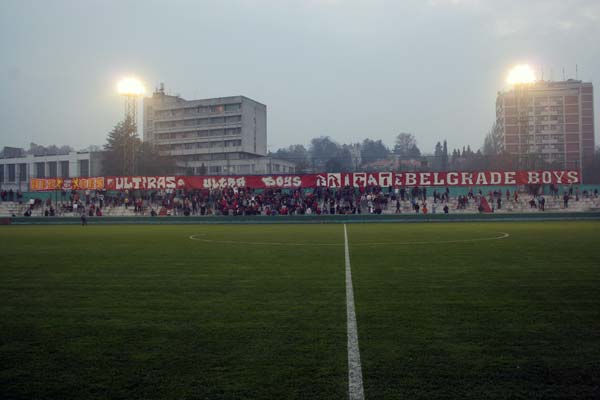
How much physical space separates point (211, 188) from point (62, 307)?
40460 mm

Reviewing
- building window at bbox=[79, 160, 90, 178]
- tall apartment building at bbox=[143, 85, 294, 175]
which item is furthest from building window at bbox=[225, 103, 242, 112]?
building window at bbox=[79, 160, 90, 178]

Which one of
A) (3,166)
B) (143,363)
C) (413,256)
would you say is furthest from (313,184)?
(3,166)

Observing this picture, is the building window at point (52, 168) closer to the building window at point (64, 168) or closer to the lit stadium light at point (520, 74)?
the building window at point (64, 168)

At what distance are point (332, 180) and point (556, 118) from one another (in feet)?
309

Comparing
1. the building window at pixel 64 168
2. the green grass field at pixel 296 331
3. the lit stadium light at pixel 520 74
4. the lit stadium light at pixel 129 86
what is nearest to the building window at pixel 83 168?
the building window at pixel 64 168

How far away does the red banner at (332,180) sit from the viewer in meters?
42.8

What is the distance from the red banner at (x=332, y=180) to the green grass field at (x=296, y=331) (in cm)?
3152

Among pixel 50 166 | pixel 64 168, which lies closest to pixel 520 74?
pixel 64 168

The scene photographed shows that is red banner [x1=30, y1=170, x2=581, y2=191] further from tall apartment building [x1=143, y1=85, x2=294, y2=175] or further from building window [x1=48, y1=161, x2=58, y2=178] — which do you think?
building window [x1=48, y1=161, x2=58, y2=178]

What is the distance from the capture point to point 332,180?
4494 cm

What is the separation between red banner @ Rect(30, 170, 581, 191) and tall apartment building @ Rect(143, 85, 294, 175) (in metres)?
49.6

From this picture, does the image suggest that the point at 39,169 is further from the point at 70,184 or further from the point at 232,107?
the point at 70,184

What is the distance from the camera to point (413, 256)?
46.0 ft

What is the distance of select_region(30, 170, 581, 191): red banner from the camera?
42781 mm
